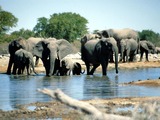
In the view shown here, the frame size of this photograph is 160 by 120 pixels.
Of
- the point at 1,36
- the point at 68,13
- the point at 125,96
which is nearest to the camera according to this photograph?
the point at 125,96

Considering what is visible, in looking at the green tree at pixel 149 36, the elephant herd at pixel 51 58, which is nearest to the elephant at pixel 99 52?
the elephant herd at pixel 51 58

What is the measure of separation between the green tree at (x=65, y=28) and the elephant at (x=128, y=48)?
3352 centimetres

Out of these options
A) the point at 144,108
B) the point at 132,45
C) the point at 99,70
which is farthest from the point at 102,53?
the point at 144,108

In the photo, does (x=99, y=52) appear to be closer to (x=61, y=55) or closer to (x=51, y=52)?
(x=61, y=55)

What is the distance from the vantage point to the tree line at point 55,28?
57719 mm

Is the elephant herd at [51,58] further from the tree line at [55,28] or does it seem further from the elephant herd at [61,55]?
the tree line at [55,28]

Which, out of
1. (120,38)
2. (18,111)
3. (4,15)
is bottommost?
(18,111)

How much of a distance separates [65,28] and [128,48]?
37002 millimetres

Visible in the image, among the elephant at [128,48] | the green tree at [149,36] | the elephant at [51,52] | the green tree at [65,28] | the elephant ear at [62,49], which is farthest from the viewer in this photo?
the green tree at [149,36]

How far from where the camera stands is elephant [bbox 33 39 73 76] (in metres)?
25.2

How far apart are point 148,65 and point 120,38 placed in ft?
15.6

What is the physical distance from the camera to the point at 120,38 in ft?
132

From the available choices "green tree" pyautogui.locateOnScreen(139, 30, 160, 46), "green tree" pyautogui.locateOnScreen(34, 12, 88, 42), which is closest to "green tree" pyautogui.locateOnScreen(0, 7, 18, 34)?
"green tree" pyautogui.locateOnScreen(34, 12, 88, 42)

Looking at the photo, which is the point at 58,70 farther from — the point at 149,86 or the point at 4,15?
the point at 4,15
